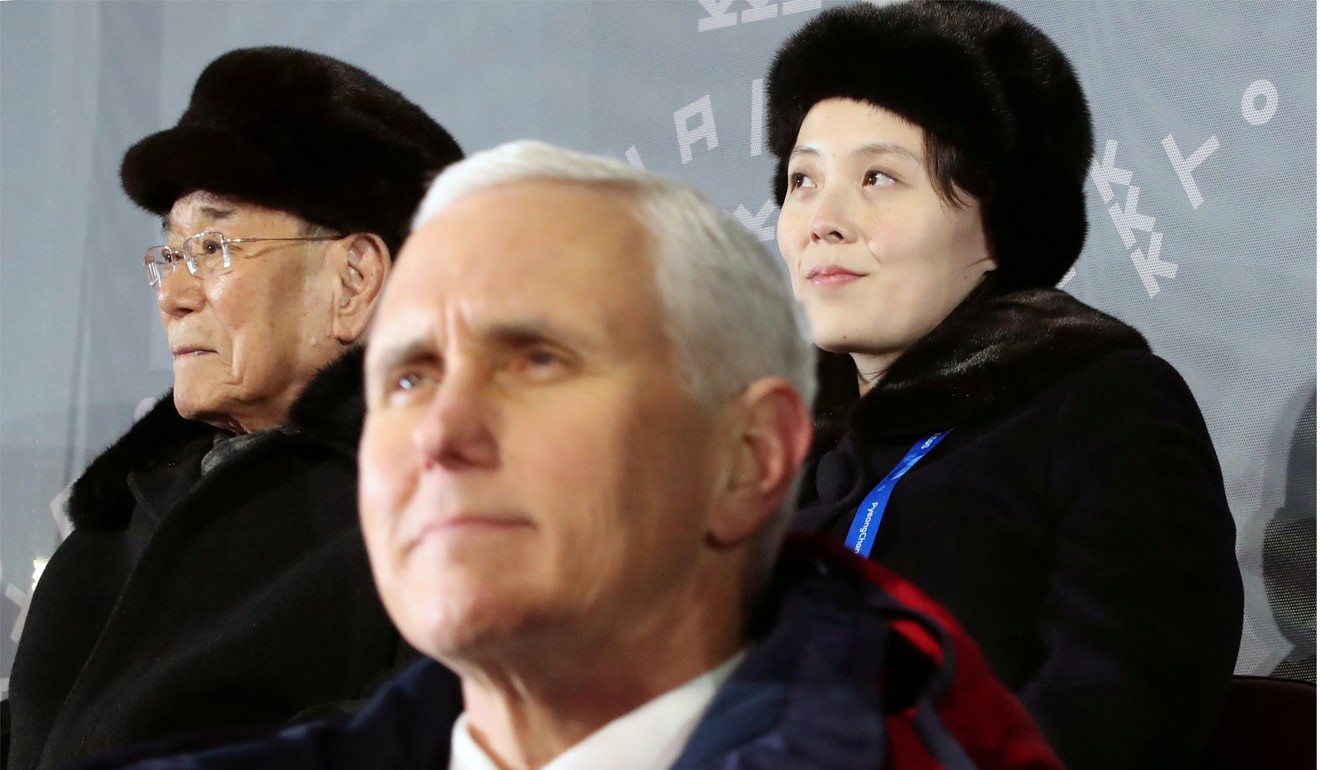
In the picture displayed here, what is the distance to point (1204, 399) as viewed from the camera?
8.42 ft

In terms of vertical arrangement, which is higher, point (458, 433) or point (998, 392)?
point (458, 433)

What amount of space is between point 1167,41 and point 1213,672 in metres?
1.18

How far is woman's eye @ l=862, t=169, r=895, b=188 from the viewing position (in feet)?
7.34

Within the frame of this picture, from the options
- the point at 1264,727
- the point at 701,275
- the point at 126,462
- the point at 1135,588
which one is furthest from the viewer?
the point at 126,462

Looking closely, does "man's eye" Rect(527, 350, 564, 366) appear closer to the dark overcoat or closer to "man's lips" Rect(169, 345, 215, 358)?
the dark overcoat

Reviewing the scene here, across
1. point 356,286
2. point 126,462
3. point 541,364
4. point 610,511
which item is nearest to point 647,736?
point 610,511

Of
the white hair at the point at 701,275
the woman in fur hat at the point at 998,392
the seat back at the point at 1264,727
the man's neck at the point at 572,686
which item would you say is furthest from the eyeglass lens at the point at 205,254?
the seat back at the point at 1264,727

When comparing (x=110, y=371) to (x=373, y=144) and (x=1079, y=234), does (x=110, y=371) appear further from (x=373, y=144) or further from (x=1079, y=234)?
(x=1079, y=234)

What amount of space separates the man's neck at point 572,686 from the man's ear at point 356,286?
4.55ft

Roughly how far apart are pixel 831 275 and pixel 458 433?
3.98ft

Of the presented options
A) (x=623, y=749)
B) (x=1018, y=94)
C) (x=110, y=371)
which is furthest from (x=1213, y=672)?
(x=110, y=371)

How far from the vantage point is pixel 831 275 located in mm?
2225

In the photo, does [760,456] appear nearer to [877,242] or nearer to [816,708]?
[816,708]

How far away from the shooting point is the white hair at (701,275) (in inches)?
46.3
